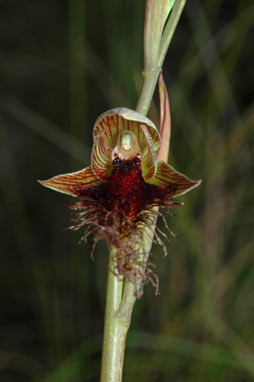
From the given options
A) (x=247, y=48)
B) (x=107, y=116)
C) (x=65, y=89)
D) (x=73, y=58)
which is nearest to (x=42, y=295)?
(x=73, y=58)

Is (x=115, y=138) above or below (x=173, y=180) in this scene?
above

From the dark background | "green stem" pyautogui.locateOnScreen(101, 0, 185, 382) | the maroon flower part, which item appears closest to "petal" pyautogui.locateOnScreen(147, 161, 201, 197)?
the maroon flower part

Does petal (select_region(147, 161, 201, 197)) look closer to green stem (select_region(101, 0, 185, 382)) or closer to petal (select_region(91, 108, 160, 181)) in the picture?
petal (select_region(91, 108, 160, 181))

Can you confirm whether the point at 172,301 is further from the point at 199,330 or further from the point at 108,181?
the point at 108,181

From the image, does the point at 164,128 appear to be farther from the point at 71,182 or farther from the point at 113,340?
the point at 113,340

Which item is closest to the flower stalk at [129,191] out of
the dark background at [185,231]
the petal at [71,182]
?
the petal at [71,182]

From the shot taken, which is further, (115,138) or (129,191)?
(115,138)

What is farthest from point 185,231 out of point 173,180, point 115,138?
point 173,180
